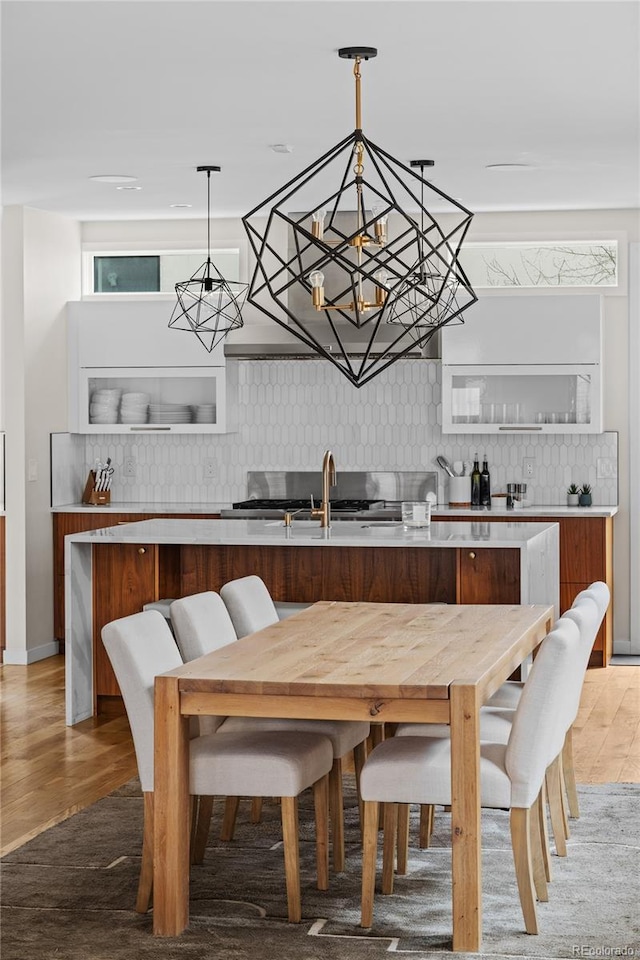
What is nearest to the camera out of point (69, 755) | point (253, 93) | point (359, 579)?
point (253, 93)

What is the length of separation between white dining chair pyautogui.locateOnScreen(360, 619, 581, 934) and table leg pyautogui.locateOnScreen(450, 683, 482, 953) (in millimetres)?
108

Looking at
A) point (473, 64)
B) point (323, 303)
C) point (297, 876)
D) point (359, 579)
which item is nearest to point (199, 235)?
point (359, 579)

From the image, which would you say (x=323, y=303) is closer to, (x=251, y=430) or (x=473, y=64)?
(x=473, y=64)

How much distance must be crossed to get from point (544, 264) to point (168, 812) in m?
5.51

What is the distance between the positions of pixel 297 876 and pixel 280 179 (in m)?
4.40

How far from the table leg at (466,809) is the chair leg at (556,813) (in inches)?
31.0

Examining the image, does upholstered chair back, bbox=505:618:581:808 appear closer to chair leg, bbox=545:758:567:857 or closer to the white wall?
chair leg, bbox=545:758:567:857

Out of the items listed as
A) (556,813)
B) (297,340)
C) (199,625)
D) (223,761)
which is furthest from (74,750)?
(297,340)

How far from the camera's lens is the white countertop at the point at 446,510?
743 cm

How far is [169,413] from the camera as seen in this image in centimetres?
827

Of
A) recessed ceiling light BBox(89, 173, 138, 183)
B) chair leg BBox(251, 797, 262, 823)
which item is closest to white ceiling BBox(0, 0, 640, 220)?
recessed ceiling light BBox(89, 173, 138, 183)

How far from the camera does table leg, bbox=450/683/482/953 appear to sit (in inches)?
125

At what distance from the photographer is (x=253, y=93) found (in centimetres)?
506

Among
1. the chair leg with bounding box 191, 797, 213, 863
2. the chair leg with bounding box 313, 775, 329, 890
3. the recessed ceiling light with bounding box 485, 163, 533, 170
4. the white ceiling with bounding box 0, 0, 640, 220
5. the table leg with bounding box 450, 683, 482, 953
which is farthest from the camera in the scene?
the recessed ceiling light with bounding box 485, 163, 533, 170
